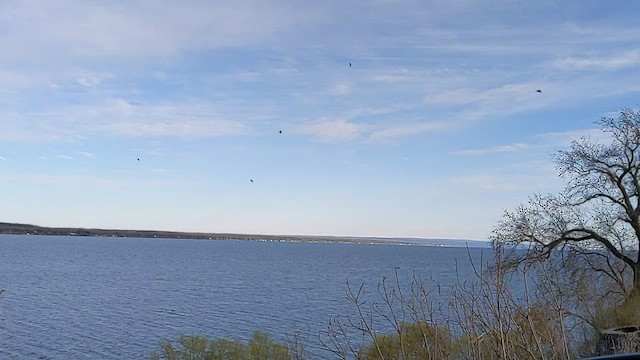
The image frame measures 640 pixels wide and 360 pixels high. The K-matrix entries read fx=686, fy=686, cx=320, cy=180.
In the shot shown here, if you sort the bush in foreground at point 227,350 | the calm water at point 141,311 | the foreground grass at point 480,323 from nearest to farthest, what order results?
the foreground grass at point 480,323 < the bush in foreground at point 227,350 < the calm water at point 141,311

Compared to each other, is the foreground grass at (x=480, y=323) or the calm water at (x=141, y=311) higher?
the foreground grass at (x=480, y=323)

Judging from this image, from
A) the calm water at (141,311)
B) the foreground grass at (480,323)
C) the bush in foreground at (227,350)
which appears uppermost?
the foreground grass at (480,323)

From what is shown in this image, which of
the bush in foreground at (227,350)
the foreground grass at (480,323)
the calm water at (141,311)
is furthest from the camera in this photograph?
the calm water at (141,311)

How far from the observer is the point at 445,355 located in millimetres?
5043

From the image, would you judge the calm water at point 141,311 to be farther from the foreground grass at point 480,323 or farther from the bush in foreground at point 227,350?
the foreground grass at point 480,323

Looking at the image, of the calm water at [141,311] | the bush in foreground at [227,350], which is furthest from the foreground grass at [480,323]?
the calm water at [141,311]

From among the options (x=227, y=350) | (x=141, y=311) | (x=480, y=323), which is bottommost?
(x=141, y=311)

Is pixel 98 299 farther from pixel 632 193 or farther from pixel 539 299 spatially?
pixel 539 299

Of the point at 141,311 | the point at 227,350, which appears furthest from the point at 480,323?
the point at 141,311

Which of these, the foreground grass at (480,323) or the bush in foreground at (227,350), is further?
the bush in foreground at (227,350)

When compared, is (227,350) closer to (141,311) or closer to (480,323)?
(480,323)

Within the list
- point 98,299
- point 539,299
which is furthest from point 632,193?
point 98,299

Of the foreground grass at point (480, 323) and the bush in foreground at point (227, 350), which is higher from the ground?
the foreground grass at point (480, 323)

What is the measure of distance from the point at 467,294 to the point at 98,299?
47279 millimetres
